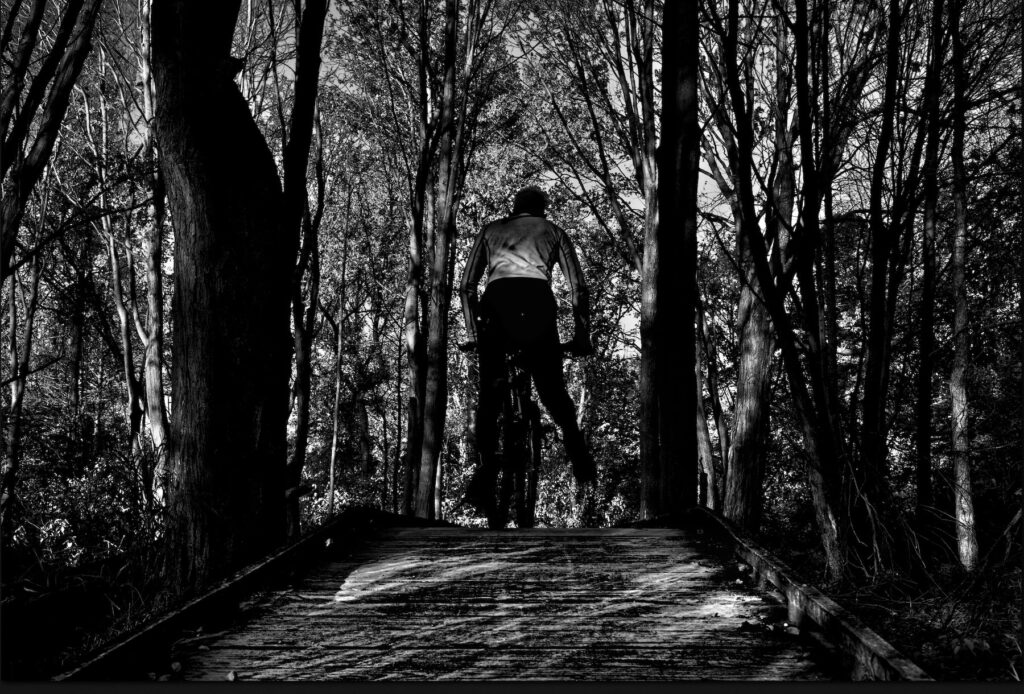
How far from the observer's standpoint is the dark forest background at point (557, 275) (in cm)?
406

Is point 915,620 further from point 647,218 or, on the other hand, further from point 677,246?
point 647,218

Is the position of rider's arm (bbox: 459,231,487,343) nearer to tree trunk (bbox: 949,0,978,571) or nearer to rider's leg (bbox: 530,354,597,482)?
rider's leg (bbox: 530,354,597,482)

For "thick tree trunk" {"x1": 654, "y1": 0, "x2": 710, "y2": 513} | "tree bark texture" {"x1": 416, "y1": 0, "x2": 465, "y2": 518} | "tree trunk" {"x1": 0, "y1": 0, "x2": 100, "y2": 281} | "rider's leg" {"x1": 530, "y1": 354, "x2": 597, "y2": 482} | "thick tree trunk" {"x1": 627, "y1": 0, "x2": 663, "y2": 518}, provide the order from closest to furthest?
1. "tree trunk" {"x1": 0, "y1": 0, "x2": 100, "y2": 281}
2. "thick tree trunk" {"x1": 654, "y1": 0, "x2": 710, "y2": 513}
3. "rider's leg" {"x1": 530, "y1": 354, "x2": 597, "y2": 482}
4. "thick tree trunk" {"x1": 627, "y1": 0, "x2": 663, "y2": 518}
5. "tree bark texture" {"x1": 416, "y1": 0, "x2": 465, "y2": 518}

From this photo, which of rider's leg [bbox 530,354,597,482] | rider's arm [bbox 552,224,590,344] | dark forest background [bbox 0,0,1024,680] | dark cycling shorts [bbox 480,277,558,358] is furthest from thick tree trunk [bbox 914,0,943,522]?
→ dark cycling shorts [bbox 480,277,558,358]

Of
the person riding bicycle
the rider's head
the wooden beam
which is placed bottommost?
the wooden beam

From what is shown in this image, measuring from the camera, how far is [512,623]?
2775mm

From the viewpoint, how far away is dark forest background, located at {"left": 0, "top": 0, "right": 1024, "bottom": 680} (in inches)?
160

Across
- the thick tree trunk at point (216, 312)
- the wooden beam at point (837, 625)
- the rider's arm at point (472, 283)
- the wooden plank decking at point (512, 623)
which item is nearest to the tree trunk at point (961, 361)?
the rider's arm at point (472, 283)

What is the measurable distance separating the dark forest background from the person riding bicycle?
64 cm

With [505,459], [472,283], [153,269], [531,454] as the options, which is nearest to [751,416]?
[531,454]

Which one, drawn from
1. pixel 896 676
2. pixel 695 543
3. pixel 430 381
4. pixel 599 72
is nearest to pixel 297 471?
pixel 430 381

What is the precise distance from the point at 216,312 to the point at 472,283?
2.15 meters

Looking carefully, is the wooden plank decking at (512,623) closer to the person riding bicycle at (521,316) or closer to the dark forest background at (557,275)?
the dark forest background at (557,275)

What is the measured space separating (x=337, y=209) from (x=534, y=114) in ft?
31.3
